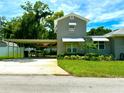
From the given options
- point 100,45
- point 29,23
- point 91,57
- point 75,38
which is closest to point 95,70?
point 91,57

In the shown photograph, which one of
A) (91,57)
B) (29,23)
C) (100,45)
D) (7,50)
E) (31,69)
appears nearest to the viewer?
(31,69)

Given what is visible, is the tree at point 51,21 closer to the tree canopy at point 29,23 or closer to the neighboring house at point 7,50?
the tree canopy at point 29,23

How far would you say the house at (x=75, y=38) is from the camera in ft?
149

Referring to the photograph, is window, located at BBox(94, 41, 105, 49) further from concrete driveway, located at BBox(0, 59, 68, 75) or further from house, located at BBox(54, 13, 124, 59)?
concrete driveway, located at BBox(0, 59, 68, 75)

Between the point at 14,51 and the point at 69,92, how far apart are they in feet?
115

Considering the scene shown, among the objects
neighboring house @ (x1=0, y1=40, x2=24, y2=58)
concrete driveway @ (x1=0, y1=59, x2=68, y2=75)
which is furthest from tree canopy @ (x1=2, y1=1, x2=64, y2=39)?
concrete driveway @ (x1=0, y1=59, x2=68, y2=75)

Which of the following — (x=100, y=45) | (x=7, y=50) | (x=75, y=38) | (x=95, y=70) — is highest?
(x=75, y=38)

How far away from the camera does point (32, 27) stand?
66125 mm

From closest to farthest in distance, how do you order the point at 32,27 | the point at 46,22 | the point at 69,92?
the point at 69,92 < the point at 32,27 < the point at 46,22

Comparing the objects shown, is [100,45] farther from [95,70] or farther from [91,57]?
[95,70]

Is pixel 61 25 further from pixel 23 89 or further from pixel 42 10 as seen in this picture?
pixel 23 89

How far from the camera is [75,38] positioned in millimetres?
46312

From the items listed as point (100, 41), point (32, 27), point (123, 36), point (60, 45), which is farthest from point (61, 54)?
point (32, 27)

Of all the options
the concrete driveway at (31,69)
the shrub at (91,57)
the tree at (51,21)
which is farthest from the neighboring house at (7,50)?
the tree at (51,21)
